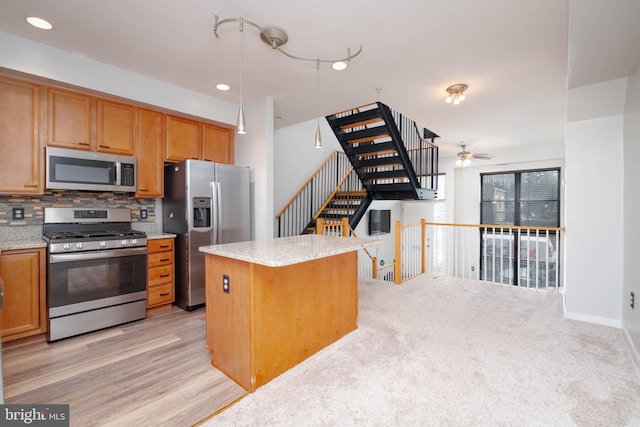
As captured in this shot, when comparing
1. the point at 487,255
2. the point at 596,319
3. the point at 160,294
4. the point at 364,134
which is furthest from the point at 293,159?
the point at 487,255

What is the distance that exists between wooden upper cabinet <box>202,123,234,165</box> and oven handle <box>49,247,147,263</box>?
1.47m

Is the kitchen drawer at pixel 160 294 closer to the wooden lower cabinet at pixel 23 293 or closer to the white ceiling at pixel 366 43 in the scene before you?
the wooden lower cabinet at pixel 23 293

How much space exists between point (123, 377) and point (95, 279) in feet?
3.93

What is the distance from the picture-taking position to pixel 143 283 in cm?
320

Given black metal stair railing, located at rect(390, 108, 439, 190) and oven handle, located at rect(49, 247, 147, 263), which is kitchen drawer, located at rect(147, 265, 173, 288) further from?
black metal stair railing, located at rect(390, 108, 439, 190)

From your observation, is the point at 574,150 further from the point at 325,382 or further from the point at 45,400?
the point at 45,400

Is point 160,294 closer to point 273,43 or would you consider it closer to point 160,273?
point 160,273

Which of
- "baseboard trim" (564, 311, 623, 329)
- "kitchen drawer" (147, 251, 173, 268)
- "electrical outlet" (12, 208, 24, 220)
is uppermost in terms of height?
"electrical outlet" (12, 208, 24, 220)

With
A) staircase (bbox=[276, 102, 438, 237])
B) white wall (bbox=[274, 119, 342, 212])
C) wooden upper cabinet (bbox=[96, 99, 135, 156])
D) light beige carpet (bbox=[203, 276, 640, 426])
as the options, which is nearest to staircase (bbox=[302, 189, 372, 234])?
staircase (bbox=[276, 102, 438, 237])

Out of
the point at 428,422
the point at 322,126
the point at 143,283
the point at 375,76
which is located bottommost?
the point at 428,422

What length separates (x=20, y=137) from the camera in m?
2.73

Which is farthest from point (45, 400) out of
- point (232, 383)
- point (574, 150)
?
point (574, 150)

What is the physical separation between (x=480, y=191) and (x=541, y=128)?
2563 mm

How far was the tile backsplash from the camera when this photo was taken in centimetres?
290
